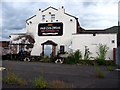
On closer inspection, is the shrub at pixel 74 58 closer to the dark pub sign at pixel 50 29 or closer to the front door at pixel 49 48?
the front door at pixel 49 48

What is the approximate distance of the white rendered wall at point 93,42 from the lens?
111 feet

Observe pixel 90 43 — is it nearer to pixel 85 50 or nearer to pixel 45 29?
pixel 85 50

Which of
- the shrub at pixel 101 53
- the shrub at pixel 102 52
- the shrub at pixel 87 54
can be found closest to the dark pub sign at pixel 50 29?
the shrub at pixel 87 54

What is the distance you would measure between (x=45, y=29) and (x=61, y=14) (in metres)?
3.57

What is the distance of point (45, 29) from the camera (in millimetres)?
38438

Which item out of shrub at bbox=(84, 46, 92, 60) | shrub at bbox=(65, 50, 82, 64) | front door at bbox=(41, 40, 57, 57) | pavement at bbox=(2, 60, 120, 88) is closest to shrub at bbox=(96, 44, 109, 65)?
shrub at bbox=(84, 46, 92, 60)

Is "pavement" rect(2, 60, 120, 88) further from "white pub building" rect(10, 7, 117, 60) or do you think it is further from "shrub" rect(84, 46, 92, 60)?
"white pub building" rect(10, 7, 117, 60)

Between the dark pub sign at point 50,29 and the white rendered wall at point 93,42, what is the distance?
3311 millimetres

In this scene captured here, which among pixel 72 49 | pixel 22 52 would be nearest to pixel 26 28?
pixel 22 52

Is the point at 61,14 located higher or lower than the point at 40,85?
higher

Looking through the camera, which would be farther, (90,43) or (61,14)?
(61,14)

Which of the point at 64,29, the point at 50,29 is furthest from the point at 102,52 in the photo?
the point at 50,29

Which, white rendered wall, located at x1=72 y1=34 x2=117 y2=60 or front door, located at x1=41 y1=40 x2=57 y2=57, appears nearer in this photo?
white rendered wall, located at x1=72 y1=34 x2=117 y2=60

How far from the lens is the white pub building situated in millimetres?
34875
